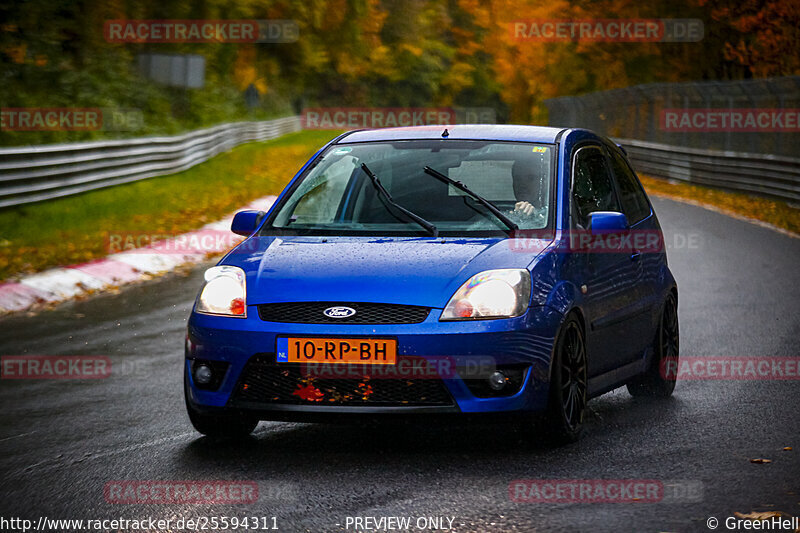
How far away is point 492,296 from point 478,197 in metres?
0.99

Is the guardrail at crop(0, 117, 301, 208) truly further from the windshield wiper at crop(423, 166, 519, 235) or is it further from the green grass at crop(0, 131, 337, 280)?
the windshield wiper at crop(423, 166, 519, 235)

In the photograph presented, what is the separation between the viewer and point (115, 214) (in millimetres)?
21203

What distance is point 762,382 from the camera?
8219mm

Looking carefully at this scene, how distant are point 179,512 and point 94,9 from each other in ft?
107

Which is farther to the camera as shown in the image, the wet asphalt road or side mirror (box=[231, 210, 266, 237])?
side mirror (box=[231, 210, 266, 237])

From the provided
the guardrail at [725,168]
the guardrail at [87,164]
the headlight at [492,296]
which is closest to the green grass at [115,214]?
the guardrail at [87,164]

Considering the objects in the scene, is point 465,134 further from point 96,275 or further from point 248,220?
point 96,275

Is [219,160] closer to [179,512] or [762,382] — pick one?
[762,382]

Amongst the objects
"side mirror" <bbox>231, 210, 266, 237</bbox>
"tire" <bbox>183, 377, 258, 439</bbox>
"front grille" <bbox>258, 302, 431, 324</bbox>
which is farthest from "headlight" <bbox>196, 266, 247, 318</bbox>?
"side mirror" <bbox>231, 210, 266, 237</bbox>

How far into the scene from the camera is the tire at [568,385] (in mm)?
6125

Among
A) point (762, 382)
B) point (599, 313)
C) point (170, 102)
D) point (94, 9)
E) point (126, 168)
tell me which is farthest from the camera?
point (170, 102)

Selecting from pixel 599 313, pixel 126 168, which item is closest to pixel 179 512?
pixel 599 313

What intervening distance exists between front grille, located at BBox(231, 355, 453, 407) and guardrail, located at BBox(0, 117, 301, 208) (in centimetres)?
1268

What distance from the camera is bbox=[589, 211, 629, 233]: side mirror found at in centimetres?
684
